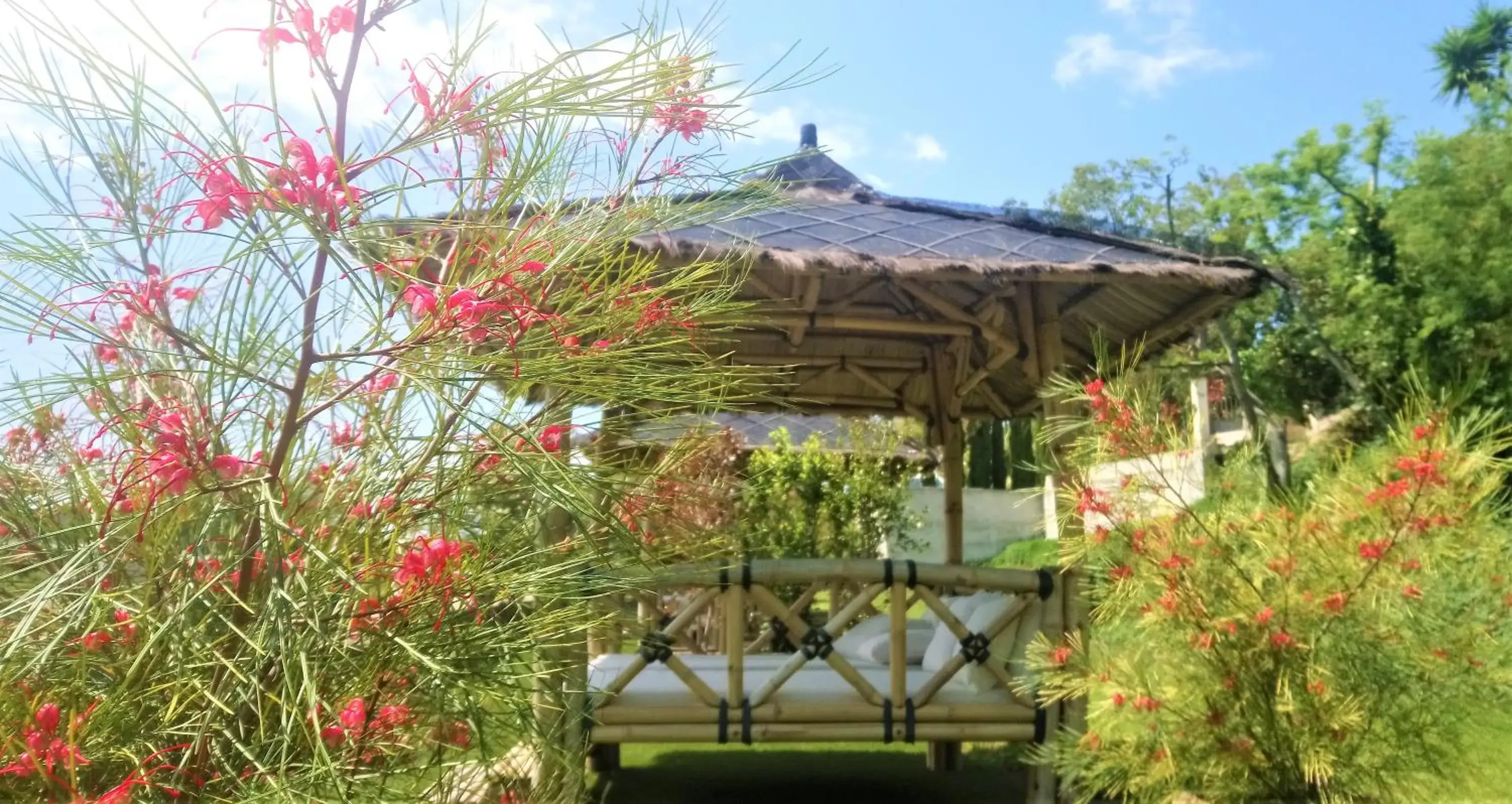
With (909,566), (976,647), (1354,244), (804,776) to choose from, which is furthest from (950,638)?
(1354,244)

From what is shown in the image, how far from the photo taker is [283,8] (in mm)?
1098

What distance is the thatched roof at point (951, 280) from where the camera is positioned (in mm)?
3062

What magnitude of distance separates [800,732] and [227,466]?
2.63 metres

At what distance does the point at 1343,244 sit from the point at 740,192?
15559 millimetres

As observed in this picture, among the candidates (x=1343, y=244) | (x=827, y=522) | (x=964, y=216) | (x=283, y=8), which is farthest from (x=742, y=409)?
(x=1343, y=244)

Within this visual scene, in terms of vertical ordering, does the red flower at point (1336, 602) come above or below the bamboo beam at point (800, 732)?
above

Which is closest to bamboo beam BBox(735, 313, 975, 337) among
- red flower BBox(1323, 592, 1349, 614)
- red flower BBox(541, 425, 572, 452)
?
red flower BBox(1323, 592, 1349, 614)

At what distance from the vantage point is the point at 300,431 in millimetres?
1226

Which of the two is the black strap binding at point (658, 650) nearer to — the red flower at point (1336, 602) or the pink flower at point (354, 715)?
the pink flower at point (354, 715)

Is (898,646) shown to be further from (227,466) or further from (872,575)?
(227,466)

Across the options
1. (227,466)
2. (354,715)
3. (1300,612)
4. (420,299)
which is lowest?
(1300,612)

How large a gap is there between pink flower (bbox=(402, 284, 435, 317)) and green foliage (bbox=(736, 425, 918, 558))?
271 inches

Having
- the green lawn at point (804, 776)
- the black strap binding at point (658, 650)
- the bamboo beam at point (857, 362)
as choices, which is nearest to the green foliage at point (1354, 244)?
the bamboo beam at point (857, 362)

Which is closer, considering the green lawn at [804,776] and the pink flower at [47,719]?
the pink flower at [47,719]
